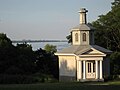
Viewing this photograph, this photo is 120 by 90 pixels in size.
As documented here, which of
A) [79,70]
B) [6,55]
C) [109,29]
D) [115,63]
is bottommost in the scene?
[79,70]

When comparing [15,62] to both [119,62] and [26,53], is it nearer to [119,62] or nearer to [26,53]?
[26,53]

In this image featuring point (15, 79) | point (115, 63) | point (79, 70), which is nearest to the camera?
point (15, 79)

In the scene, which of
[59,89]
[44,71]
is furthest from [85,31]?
[59,89]

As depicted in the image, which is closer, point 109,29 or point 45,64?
point 45,64

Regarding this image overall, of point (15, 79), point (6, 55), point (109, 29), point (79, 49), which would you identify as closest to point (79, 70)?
point (79, 49)

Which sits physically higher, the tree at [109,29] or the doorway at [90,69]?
Answer: the tree at [109,29]

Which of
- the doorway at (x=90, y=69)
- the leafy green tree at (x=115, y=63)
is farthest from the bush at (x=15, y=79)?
the leafy green tree at (x=115, y=63)

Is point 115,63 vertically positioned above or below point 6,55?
below

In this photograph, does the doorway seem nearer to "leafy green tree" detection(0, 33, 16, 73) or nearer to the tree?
"leafy green tree" detection(0, 33, 16, 73)

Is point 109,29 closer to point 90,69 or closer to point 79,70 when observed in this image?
point 90,69

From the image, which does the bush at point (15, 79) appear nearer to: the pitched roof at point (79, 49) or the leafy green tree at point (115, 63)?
the pitched roof at point (79, 49)

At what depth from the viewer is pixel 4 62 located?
49938mm

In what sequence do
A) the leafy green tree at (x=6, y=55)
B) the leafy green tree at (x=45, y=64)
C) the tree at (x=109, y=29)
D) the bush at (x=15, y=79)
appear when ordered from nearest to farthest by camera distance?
the bush at (x=15, y=79), the leafy green tree at (x=6, y=55), the leafy green tree at (x=45, y=64), the tree at (x=109, y=29)

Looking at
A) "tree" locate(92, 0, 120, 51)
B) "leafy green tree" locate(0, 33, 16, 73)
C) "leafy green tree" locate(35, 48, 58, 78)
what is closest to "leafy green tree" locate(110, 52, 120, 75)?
"tree" locate(92, 0, 120, 51)
